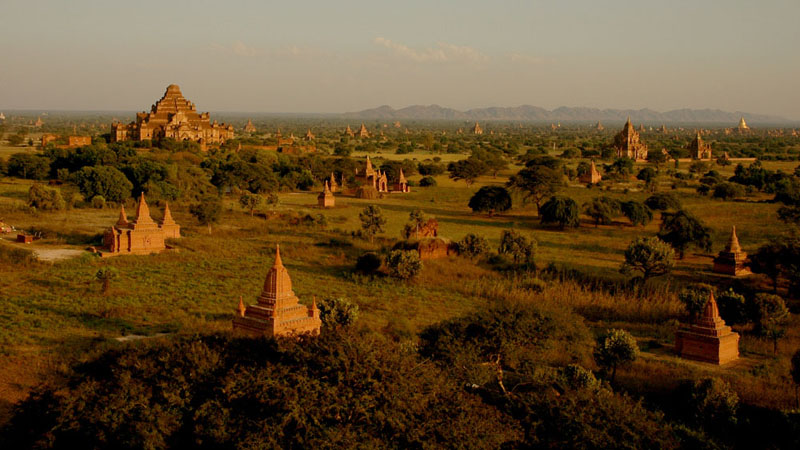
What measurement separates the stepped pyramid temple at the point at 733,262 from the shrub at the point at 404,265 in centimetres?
993

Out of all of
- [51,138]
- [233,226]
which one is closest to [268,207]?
[233,226]

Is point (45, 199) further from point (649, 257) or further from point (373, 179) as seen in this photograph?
point (649, 257)

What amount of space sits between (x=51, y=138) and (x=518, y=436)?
82.7m

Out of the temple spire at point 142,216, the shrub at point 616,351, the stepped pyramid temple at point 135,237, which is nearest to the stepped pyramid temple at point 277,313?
the shrub at point 616,351

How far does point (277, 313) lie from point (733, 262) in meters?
16.6

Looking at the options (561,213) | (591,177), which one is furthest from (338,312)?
(591,177)

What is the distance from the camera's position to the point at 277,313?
14375 millimetres

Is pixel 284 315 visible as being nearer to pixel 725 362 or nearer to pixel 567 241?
pixel 725 362

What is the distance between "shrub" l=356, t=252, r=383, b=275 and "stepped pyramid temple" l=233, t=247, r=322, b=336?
10.1 meters

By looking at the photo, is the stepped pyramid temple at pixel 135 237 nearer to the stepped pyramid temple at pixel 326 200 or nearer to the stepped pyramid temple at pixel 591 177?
the stepped pyramid temple at pixel 326 200

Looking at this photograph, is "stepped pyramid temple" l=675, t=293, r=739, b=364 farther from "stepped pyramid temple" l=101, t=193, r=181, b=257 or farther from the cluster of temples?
the cluster of temples

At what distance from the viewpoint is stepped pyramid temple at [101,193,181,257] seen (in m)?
25.6

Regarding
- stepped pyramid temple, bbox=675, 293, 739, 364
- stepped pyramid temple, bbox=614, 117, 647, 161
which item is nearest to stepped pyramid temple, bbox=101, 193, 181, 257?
stepped pyramid temple, bbox=675, 293, 739, 364

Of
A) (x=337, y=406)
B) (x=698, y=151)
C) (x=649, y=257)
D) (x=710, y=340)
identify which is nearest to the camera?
(x=337, y=406)
